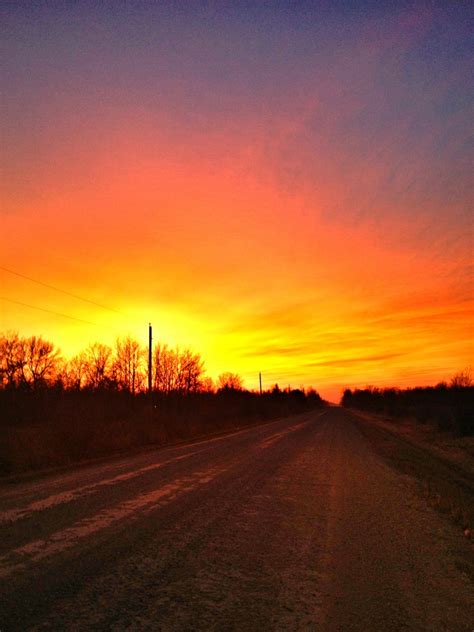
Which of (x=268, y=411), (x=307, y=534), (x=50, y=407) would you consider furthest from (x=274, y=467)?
(x=268, y=411)

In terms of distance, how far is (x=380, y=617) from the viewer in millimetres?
3650

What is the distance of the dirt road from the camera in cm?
364

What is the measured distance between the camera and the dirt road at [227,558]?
3641 mm

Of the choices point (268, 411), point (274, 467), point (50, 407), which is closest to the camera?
point (274, 467)

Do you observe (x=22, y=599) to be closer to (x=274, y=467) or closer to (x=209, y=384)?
(x=274, y=467)

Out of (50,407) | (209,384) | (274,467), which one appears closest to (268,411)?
(209,384)

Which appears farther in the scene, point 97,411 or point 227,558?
point 97,411

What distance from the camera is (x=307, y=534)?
608cm

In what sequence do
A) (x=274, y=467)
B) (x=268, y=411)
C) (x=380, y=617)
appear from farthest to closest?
(x=268, y=411)
(x=274, y=467)
(x=380, y=617)

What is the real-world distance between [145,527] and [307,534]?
89.3 inches

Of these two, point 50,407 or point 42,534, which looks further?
point 50,407

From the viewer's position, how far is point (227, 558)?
16.4 ft

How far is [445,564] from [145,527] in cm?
385

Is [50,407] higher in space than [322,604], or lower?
higher
